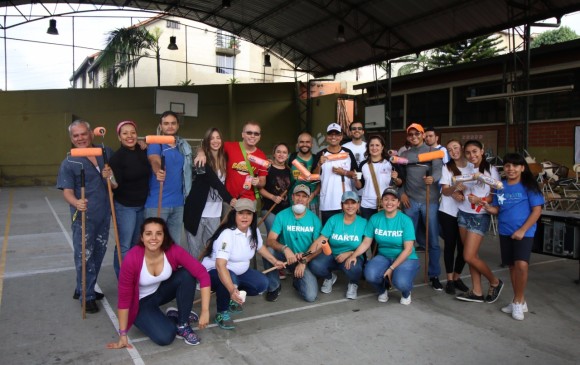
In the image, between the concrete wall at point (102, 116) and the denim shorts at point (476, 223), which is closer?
the denim shorts at point (476, 223)

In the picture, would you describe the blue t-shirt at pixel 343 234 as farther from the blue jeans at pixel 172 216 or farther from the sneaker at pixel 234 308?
the blue jeans at pixel 172 216

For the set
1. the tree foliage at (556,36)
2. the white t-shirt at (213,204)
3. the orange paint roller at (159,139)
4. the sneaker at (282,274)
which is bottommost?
the sneaker at (282,274)

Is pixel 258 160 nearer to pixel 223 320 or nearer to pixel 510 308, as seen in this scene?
pixel 223 320

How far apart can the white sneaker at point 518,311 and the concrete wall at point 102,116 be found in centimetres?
1720

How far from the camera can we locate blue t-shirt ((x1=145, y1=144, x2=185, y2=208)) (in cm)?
414

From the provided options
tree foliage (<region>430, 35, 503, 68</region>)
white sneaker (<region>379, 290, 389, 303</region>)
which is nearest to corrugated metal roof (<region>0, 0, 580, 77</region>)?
white sneaker (<region>379, 290, 389, 303</region>)

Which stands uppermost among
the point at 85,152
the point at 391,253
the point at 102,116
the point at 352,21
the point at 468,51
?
the point at 468,51

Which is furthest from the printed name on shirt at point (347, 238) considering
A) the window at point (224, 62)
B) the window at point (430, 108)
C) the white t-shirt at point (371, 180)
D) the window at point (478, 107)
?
the window at point (224, 62)

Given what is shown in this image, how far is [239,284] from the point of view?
3938mm

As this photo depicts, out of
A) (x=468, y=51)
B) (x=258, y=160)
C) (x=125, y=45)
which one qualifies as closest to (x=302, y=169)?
(x=258, y=160)

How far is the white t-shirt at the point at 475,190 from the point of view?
13.8ft

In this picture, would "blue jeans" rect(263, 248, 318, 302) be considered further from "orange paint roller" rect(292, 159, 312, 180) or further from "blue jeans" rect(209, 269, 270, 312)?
"orange paint roller" rect(292, 159, 312, 180)

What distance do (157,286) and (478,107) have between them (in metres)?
12.7

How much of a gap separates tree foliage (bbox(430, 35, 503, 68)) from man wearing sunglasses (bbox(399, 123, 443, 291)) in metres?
21.7
